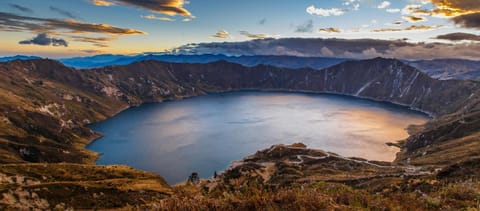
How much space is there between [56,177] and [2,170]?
11677 mm

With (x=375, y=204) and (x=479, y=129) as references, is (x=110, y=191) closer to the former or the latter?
(x=375, y=204)

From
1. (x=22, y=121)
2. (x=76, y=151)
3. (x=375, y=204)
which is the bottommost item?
(x=76, y=151)

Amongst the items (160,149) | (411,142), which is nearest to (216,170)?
(160,149)

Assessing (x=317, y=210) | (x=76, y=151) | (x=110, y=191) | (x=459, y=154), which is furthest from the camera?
(x=76, y=151)

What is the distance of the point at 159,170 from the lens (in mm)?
147250

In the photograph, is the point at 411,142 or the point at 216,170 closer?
the point at 216,170

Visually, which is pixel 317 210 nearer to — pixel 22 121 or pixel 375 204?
pixel 375 204

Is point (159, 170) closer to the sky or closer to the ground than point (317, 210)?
closer to the ground

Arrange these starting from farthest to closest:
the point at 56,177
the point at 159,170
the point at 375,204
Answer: the point at 159,170
the point at 56,177
the point at 375,204

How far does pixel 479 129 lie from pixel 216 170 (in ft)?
457

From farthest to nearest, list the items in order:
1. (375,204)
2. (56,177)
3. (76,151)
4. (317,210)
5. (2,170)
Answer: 1. (76,151)
2. (56,177)
3. (2,170)
4. (375,204)
5. (317,210)

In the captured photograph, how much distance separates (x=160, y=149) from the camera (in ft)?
609

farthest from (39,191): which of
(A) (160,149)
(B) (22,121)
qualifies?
(B) (22,121)

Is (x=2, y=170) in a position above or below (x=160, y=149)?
above
